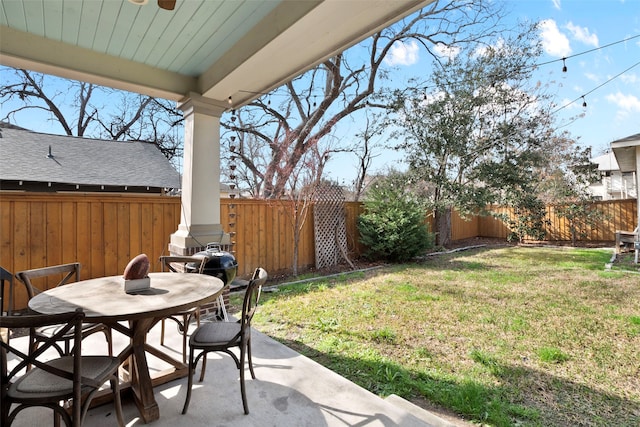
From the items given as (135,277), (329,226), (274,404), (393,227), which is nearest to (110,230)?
(135,277)

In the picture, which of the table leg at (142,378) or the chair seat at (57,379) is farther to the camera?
the table leg at (142,378)

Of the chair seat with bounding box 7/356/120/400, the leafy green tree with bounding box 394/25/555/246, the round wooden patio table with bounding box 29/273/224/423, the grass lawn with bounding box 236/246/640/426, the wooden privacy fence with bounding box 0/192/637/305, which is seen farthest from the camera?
the leafy green tree with bounding box 394/25/555/246

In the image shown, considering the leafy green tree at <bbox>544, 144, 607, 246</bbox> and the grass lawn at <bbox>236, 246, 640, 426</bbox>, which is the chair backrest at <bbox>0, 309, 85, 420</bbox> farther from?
the leafy green tree at <bbox>544, 144, 607, 246</bbox>

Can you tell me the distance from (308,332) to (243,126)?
9.38m

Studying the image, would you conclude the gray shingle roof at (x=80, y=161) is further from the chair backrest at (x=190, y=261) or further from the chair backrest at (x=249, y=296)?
the chair backrest at (x=249, y=296)

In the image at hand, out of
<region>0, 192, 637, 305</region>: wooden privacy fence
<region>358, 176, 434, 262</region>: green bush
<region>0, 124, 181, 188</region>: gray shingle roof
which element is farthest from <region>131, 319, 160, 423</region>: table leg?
<region>0, 124, 181, 188</region>: gray shingle roof

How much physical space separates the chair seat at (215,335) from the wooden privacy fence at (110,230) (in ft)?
8.59

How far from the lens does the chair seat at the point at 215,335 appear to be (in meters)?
1.90

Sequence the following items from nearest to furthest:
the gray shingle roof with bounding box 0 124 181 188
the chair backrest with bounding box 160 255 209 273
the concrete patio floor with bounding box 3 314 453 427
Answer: the concrete patio floor with bounding box 3 314 453 427 → the chair backrest with bounding box 160 255 209 273 → the gray shingle roof with bounding box 0 124 181 188

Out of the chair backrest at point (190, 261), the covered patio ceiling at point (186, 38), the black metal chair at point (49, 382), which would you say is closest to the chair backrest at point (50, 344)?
the black metal chair at point (49, 382)

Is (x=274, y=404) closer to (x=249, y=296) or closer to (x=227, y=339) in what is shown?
(x=227, y=339)

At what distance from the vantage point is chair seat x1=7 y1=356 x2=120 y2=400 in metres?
1.38

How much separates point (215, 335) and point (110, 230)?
292 cm

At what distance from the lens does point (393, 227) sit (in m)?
6.79
